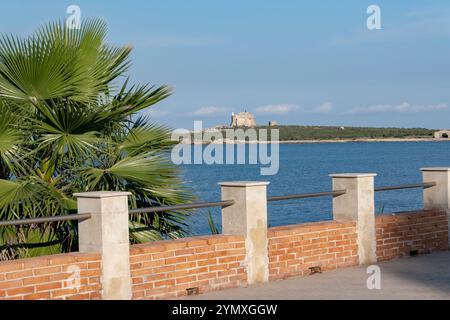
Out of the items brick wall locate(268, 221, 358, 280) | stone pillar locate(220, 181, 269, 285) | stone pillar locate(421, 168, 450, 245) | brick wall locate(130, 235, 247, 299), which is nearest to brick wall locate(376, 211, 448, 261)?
stone pillar locate(421, 168, 450, 245)

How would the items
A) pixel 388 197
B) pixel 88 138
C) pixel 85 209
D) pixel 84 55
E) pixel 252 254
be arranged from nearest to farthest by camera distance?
pixel 85 209 < pixel 252 254 < pixel 88 138 < pixel 84 55 < pixel 388 197

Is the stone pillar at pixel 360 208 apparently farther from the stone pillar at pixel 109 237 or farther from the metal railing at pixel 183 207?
the stone pillar at pixel 109 237

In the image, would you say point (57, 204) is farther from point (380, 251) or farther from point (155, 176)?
point (380, 251)

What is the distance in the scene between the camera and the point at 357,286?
10.3 m

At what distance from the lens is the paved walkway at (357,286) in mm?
9641

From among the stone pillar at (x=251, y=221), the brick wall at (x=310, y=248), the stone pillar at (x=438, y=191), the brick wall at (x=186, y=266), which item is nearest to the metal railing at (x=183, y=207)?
the stone pillar at (x=251, y=221)

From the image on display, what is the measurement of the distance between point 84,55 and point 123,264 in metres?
4.43

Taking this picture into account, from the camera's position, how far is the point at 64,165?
39.7ft

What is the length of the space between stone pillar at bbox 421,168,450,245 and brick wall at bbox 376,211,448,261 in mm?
164

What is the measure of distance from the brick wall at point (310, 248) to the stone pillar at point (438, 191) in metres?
2.35

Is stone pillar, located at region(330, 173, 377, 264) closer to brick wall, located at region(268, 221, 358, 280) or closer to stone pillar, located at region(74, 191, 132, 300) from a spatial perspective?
brick wall, located at region(268, 221, 358, 280)

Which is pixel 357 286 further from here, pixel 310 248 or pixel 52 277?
pixel 52 277
